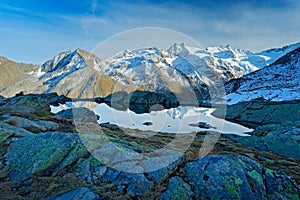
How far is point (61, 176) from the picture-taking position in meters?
11.6

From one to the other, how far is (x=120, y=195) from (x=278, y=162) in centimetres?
1958

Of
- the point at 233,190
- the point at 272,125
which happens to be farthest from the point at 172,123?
the point at 233,190

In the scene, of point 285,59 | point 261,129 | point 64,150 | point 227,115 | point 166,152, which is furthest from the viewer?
point 285,59

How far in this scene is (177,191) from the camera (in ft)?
35.0

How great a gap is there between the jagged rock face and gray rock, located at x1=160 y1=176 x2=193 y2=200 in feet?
334

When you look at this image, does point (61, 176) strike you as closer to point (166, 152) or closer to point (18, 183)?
point (18, 183)

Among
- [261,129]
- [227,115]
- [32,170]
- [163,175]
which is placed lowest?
[227,115]

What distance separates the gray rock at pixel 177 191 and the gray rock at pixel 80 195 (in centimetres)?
326

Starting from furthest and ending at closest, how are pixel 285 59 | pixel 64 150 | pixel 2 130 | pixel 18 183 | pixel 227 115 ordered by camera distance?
pixel 285 59
pixel 227 115
pixel 2 130
pixel 64 150
pixel 18 183

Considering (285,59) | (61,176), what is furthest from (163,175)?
(285,59)

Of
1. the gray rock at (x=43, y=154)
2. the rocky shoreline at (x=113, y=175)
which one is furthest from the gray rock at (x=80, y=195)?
the gray rock at (x=43, y=154)

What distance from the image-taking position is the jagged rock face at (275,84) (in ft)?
340

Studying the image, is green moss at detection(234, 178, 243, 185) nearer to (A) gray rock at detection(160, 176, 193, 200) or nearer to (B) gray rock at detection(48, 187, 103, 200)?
(A) gray rock at detection(160, 176, 193, 200)

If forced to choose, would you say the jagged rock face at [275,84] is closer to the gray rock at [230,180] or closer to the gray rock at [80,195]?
the gray rock at [230,180]
